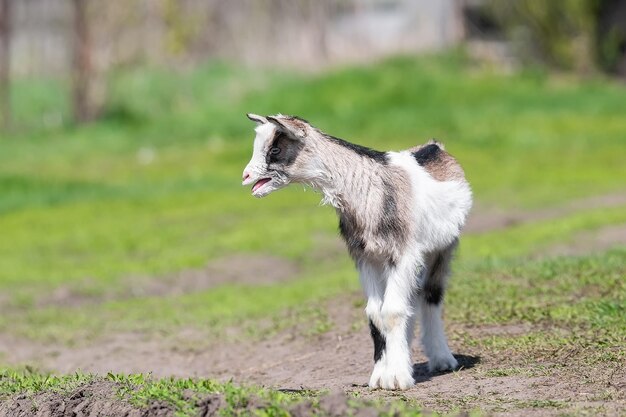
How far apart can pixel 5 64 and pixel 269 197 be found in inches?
381

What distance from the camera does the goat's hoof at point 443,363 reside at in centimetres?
839

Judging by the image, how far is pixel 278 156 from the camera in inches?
303

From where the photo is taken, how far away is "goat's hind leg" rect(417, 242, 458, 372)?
843cm

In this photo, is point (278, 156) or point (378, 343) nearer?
point (278, 156)

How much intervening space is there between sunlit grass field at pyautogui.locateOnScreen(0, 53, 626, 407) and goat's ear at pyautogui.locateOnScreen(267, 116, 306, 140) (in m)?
2.41

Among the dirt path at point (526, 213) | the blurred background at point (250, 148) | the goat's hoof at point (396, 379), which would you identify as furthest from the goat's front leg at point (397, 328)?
the dirt path at point (526, 213)

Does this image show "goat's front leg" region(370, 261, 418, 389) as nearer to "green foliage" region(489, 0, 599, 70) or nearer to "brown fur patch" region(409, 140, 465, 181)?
"brown fur patch" region(409, 140, 465, 181)

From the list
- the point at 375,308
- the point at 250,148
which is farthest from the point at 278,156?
the point at 250,148

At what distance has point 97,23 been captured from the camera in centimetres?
2748

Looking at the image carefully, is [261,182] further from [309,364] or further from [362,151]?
[309,364]

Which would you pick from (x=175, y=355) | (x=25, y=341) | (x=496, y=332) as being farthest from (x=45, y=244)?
(x=496, y=332)

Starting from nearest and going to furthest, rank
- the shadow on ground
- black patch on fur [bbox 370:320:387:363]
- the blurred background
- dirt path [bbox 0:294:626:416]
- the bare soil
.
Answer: the bare soil < dirt path [bbox 0:294:626:416] < black patch on fur [bbox 370:320:387:363] < the shadow on ground < the blurred background

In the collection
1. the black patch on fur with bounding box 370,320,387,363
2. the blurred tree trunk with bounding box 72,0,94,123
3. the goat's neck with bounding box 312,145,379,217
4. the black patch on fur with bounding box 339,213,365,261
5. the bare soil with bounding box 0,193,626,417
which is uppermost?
the blurred tree trunk with bounding box 72,0,94,123

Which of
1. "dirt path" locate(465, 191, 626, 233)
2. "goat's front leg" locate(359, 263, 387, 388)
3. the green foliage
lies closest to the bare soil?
"goat's front leg" locate(359, 263, 387, 388)
